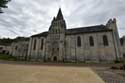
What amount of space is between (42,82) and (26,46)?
39577 mm

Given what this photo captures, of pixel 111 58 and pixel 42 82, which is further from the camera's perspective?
pixel 111 58

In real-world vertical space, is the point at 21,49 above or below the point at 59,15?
below

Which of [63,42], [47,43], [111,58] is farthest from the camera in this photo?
[47,43]

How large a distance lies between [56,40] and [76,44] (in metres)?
7.69

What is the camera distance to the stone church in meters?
27.1

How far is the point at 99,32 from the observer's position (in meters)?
28.8

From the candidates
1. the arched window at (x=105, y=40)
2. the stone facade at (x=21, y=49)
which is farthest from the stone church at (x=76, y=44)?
the stone facade at (x=21, y=49)

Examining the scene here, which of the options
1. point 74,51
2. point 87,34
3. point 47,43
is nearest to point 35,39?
point 47,43

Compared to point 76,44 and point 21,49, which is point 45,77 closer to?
point 76,44

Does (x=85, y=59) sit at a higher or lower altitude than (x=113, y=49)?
lower

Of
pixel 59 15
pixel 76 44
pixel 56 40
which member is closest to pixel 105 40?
pixel 76 44

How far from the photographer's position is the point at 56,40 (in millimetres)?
33875

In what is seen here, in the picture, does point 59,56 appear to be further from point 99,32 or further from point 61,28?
point 99,32

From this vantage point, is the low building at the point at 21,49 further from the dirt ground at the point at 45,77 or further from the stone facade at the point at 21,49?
the dirt ground at the point at 45,77
